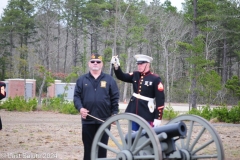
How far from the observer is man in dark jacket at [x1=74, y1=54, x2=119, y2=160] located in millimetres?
5512

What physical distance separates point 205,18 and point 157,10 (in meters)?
24.1

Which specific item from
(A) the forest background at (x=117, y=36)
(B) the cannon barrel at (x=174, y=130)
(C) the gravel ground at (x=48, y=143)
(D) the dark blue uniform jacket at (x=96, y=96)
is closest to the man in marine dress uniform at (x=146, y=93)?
(D) the dark blue uniform jacket at (x=96, y=96)

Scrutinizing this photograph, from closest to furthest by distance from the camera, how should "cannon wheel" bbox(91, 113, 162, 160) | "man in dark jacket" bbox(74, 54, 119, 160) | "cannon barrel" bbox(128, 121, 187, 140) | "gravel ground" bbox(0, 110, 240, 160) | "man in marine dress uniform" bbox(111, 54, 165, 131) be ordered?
"cannon wheel" bbox(91, 113, 162, 160), "cannon barrel" bbox(128, 121, 187, 140), "man in dark jacket" bbox(74, 54, 119, 160), "man in marine dress uniform" bbox(111, 54, 165, 131), "gravel ground" bbox(0, 110, 240, 160)

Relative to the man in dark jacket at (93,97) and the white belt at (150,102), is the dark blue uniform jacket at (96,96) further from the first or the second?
the white belt at (150,102)

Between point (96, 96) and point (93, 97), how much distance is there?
0.04 m

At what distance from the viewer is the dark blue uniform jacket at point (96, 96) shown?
5512 millimetres

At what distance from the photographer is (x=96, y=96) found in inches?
218

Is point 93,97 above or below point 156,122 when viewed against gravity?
above

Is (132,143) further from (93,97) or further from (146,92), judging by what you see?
(146,92)

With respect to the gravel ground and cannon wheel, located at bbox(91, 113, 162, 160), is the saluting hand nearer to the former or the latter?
cannon wheel, located at bbox(91, 113, 162, 160)

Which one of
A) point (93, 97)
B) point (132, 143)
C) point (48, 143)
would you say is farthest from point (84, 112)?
point (48, 143)

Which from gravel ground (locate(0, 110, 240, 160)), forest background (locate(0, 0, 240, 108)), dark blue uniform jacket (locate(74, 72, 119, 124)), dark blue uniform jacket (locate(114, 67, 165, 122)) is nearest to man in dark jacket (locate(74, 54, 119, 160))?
dark blue uniform jacket (locate(74, 72, 119, 124))

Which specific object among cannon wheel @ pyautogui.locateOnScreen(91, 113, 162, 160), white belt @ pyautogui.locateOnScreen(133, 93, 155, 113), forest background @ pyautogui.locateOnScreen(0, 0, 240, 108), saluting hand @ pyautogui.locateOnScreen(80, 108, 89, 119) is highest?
forest background @ pyautogui.locateOnScreen(0, 0, 240, 108)

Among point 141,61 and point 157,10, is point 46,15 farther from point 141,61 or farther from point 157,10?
point 141,61
